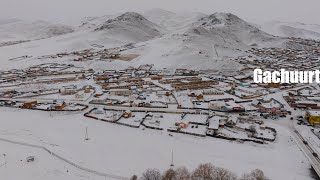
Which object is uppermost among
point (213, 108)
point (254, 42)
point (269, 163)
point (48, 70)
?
point (254, 42)

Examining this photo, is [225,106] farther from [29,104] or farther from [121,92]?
[29,104]

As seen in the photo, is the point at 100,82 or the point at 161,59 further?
the point at 161,59

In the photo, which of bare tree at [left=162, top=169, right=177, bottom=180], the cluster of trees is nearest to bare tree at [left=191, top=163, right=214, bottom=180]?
the cluster of trees

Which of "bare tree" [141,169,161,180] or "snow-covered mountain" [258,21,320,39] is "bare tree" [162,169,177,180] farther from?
"snow-covered mountain" [258,21,320,39]

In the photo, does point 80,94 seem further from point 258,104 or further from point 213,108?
point 258,104

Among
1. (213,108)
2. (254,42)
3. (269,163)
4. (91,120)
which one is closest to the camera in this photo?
(269,163)

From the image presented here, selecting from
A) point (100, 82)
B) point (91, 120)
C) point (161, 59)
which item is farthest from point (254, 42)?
point (91, 120)
